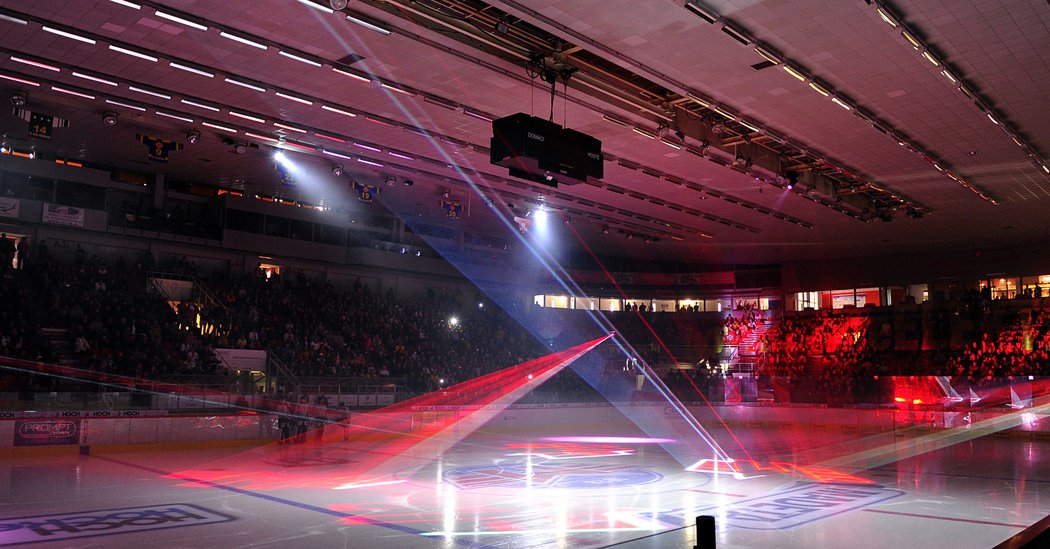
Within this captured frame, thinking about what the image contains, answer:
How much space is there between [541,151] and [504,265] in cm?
2658

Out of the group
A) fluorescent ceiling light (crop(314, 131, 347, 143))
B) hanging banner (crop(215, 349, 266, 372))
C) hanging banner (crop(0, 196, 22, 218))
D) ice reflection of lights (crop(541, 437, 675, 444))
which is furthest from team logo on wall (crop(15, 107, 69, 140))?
ice reflection of lights (crop(541, 437, 675, 444))

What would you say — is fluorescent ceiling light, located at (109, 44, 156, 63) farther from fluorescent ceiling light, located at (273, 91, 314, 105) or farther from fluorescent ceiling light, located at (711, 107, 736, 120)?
fluorescent ceiling light, located at (711, 107, 736, 120)

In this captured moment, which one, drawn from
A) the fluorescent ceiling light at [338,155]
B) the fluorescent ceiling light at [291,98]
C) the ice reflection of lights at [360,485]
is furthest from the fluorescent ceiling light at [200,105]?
the ice reflection of lights at [360,485]

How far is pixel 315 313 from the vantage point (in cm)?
2906

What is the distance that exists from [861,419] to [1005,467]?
11.1 meters

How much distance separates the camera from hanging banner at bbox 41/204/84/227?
2502 cm

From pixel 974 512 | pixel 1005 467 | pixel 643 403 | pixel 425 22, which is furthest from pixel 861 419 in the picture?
pixel 425 22

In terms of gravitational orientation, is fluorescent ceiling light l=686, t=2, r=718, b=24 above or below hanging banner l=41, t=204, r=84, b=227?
above

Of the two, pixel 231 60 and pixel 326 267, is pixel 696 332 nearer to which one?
pixel 326 267

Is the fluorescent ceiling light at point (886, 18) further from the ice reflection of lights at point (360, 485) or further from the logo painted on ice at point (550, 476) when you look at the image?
the ice reflection of lights at point (360, 485)

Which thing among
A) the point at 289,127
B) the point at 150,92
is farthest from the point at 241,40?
the point at 289,127

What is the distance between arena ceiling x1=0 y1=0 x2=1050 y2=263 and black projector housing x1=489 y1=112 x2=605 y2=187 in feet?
5.38

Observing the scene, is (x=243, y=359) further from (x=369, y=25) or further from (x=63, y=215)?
(x=369, y=25)

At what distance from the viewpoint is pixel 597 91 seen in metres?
15.3
